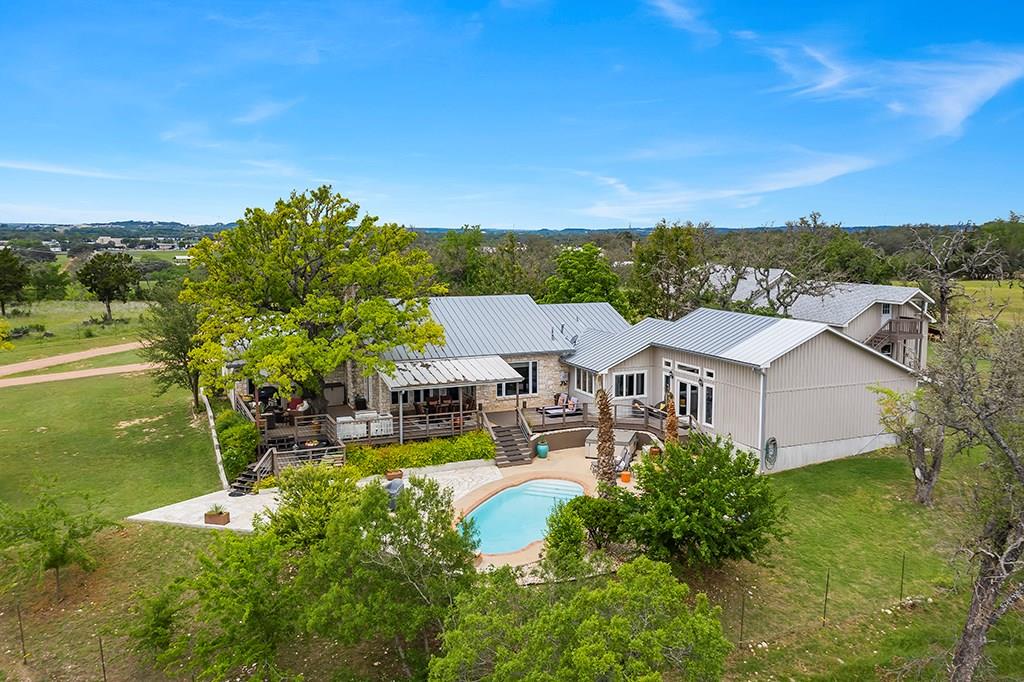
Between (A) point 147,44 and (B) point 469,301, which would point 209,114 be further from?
(B) point 469,301

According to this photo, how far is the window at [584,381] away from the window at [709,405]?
5139 mm

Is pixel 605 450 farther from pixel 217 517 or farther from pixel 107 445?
pixel 107 445

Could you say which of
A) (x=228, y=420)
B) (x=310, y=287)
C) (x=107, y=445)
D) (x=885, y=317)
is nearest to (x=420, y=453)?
(x=310, y=287)

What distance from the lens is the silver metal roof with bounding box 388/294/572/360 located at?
2650 centimetres

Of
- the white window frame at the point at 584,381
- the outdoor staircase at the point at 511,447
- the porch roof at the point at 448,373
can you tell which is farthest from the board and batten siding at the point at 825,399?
the porch roof at the point at 448,373

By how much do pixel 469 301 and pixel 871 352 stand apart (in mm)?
16973

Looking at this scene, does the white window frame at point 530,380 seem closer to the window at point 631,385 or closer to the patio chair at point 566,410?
the patio chair at point 566,410

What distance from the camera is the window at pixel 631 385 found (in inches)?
1002

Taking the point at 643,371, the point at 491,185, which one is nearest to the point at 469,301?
the point at 643,371

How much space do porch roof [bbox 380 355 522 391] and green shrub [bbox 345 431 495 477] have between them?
2.01m

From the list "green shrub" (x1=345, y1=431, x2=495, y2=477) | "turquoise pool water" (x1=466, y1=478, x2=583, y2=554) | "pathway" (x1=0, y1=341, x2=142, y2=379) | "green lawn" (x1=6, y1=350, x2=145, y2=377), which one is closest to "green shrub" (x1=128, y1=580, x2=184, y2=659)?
"turquoise pool water" (x1=466, y1=478, x2=583, y2=554)

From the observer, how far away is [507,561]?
1495cm

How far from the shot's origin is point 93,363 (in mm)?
41219

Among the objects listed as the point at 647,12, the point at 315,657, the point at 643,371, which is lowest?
the point at 315,657
